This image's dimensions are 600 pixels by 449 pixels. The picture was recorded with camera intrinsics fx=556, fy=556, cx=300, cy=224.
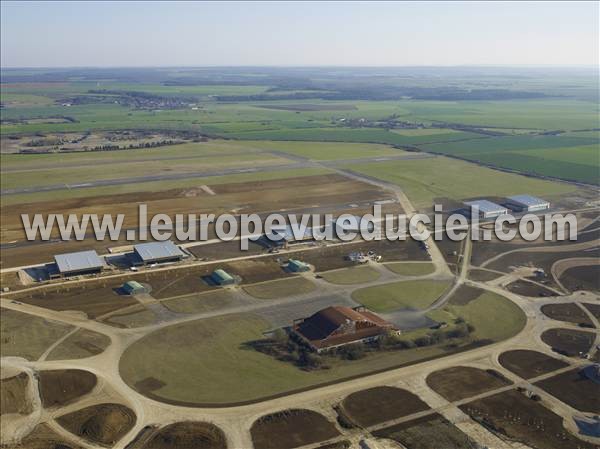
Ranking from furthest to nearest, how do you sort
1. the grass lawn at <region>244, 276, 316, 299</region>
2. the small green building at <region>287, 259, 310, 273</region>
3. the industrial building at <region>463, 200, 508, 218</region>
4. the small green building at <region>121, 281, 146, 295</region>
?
the industrial building at <region>463, 200, 508, 218</region>
the small green building at <region>287, 259, 310, 273</region>
the grass lawn at <region>244, 276, 316, 299</region>
the small green building at <region>121, 281, 146, 295</region>

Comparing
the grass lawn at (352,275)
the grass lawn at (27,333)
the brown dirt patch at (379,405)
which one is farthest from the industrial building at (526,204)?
the grass lawn at (27,333)

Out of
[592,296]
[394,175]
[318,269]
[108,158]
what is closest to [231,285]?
[318,269]

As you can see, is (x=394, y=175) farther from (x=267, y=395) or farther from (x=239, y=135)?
(x=267, y=395)

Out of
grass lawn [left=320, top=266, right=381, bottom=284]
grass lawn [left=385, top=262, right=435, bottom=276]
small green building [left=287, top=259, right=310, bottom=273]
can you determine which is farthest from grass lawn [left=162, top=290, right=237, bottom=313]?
grass lawn [left=385, top=262, right=435, bottom=276]

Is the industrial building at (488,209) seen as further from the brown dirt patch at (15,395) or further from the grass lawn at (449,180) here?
the brown dirt patch at (15,395)

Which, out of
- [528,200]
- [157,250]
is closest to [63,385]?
[157,250]

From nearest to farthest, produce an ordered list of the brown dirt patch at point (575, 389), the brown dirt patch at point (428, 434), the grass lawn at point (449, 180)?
the brown dirt patch at point (428, 434) < the brown dirt patch at point (575, 389) < the grass lawn at point (449, 180)

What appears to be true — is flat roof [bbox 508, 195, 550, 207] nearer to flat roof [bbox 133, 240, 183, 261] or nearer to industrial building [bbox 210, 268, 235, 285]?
industrial building [bbox 210, 268, 235, 285]
